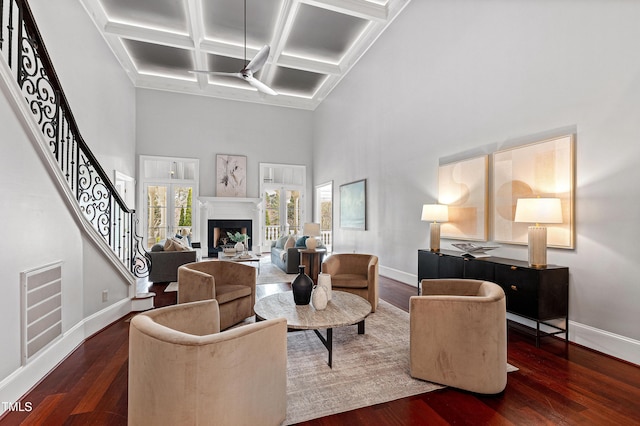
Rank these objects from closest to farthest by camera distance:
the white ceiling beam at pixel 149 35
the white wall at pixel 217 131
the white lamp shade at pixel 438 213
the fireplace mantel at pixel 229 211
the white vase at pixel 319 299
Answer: the white vase at pixel 319 299
the white lamp shade at pixel 438 213
the white ceiling beam at pixel 149 35
the white wall at pixel 217 131
the fireplace mantel at pixel 229 211

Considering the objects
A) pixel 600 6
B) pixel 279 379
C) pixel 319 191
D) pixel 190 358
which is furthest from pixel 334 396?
pixel 319 191

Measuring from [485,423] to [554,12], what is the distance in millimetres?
3733

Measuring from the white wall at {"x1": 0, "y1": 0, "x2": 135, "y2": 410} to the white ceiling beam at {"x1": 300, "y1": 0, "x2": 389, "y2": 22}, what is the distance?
3.81 m

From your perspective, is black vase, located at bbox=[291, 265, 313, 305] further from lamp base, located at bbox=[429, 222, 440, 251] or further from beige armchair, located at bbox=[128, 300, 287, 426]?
lamp base, located at bbox=[429, 222, 440, 251]

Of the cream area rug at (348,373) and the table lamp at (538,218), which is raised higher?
the table lamp at (538,218)

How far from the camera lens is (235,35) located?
6070 mm

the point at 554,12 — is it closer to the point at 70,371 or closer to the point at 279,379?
the point at 279,379

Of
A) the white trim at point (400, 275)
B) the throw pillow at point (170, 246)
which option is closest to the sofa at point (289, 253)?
the white trim at point (400, 275)

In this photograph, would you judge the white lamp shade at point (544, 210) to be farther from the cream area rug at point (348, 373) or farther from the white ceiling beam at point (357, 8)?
the white ceiling beam at point (357, 8)

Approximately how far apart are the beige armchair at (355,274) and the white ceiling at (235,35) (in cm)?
414

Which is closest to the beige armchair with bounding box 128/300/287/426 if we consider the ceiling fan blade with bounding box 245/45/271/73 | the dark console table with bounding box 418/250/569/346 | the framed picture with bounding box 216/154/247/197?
the dark console table with bounding box 418/250/569/346

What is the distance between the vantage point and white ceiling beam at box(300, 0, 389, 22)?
4973mm

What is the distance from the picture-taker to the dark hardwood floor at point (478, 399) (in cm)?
181

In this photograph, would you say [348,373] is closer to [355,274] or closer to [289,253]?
[355,274]
